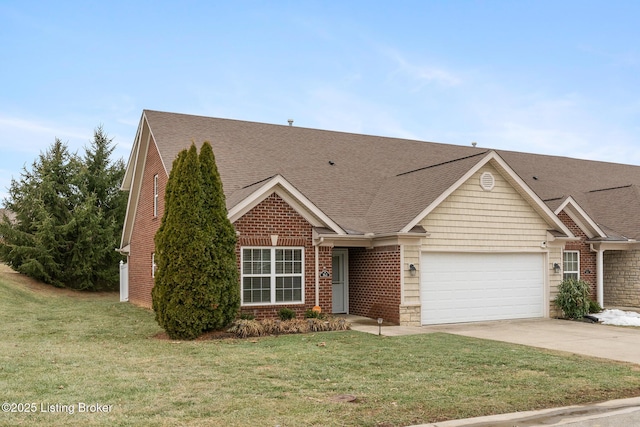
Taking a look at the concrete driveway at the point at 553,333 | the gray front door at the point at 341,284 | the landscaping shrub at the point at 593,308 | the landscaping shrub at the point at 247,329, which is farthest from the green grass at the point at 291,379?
the landscaping shrub at the point at 593,308

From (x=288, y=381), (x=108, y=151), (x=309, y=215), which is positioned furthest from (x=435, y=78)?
(x=108, y=151)

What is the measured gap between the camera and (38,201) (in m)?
30.6

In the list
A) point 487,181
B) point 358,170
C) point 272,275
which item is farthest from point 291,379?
point 358,170

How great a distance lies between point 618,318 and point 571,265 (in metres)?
3.50

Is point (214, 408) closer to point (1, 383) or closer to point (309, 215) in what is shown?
point (1, 383)

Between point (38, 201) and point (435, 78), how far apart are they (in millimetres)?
20964

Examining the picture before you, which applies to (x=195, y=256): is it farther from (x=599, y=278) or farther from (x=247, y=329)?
(x=599, y=278)

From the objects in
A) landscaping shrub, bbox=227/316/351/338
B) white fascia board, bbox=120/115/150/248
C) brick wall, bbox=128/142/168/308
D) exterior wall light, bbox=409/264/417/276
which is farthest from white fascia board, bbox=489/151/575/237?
white fascia board, bbox=120/115/150/248

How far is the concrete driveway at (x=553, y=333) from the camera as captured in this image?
12.3m

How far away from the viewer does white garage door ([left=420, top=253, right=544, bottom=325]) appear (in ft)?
55.3

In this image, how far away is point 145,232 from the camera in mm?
21828

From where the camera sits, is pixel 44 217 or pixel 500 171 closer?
pixel 500 171

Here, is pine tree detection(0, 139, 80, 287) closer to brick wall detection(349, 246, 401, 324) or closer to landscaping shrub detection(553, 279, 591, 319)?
brick wall detection(349, 246, 401, 324)

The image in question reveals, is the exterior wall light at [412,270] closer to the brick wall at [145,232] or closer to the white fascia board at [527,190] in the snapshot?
the white fascia board at [527,190]
